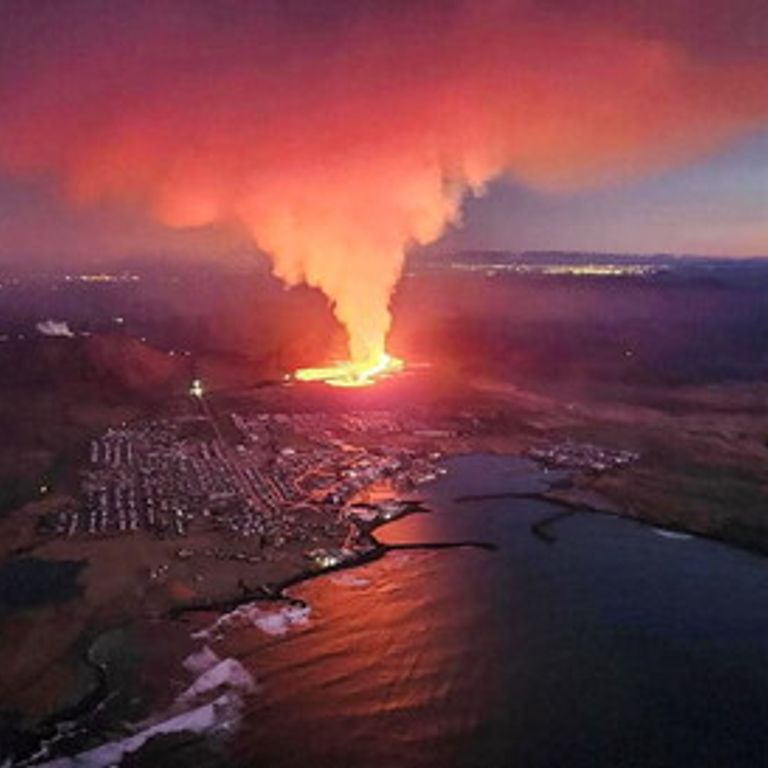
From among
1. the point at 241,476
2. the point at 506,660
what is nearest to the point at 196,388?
the point at 241,476

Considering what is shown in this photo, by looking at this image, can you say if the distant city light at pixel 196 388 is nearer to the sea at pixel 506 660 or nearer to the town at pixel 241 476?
the town at pixel 241 476

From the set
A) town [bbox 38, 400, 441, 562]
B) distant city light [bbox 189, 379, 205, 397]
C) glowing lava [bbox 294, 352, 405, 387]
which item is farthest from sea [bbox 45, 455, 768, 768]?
glowing lava [bbox 294, 352, 405, 387]

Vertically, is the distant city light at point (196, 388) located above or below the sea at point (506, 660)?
above

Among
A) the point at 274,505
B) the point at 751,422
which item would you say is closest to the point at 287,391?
the point at 274,505

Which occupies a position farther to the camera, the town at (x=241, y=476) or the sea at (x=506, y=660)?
the town at (x=241, y=476)

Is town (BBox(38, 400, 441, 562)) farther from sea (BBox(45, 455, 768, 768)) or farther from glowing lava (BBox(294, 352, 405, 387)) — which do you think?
glowing lava (BBox(294, 352, 405, 387))

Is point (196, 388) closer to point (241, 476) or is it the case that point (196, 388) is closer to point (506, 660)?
point (241, 476)

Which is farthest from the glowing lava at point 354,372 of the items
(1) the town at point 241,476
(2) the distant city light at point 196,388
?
(1) the town at point 241,476

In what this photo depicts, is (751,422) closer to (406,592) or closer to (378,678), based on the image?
(406,592)
